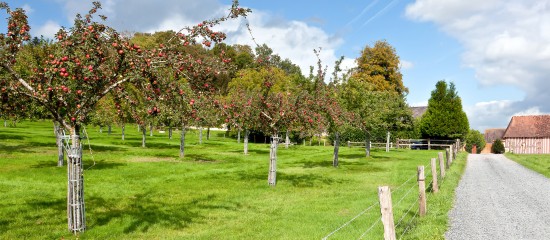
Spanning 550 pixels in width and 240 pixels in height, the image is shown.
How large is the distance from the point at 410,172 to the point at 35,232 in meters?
21.1

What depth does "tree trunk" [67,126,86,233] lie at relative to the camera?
36.0ft

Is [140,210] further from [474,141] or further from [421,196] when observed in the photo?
[474,141]

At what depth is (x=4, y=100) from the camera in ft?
36.7

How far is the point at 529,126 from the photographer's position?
67.6 metres

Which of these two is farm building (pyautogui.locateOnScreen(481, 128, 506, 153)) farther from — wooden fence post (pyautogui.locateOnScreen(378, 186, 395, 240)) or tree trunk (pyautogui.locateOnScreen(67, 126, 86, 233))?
tree trunk (pyautogui.locateOnScreen(67, 126, 86, 233))

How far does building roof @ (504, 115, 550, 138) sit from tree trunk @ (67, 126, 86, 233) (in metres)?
70.4

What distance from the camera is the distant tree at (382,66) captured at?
73.6 metres

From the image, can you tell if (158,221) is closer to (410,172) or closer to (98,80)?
(98,80)

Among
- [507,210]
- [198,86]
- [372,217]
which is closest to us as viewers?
[198,86]

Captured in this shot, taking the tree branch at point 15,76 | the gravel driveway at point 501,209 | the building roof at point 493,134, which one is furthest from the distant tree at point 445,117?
the building roof at point 493,134

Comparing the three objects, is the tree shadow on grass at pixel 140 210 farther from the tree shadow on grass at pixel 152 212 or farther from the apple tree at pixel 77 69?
the apple tree at pixel 77 69

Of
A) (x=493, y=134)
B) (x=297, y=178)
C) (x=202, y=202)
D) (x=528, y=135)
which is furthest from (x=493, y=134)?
(x=202, y=202)

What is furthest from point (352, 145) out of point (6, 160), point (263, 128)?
point (6, 160)

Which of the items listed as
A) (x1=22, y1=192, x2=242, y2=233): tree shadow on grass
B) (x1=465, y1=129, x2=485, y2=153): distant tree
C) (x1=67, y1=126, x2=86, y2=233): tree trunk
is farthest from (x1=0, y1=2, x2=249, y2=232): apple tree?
(x1=465, y1=129, x2=485, y2=153): distant tree
